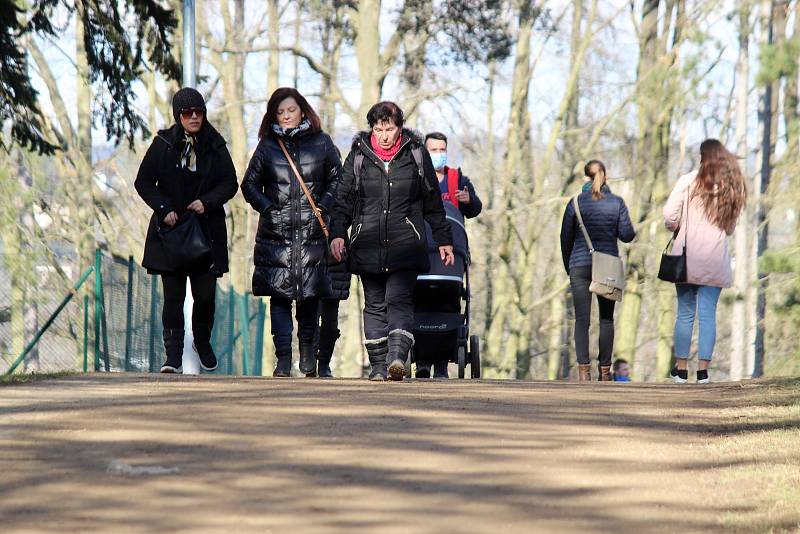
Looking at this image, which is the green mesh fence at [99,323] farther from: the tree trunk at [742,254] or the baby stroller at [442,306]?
the tree trunk at [742,254]

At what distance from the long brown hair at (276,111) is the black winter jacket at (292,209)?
0.18ft

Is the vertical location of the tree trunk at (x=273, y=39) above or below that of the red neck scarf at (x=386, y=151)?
above

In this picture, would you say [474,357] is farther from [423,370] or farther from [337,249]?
[337,249]

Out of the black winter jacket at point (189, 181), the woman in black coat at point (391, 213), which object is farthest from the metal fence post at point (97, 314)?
the woman in black coat at point (391, 213)

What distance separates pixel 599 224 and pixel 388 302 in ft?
11.9

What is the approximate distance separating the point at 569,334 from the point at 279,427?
1306 inches

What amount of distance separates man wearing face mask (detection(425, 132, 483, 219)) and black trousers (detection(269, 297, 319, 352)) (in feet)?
5.93

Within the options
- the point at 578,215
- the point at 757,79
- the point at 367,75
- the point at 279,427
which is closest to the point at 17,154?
the point at 367,75

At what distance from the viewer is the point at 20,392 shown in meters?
8.15

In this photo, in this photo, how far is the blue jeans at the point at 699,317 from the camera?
11742mm

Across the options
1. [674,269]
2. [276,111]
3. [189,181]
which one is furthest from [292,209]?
[674,269]

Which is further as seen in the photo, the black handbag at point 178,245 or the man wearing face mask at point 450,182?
the man wearing face mask at point 450,182

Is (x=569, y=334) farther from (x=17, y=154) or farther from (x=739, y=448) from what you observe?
(x=739, y=448)

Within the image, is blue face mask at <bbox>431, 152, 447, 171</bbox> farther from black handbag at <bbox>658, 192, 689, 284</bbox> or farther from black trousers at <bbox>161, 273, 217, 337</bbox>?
black trousers at <bbox>161, 273, 217, 337</bbox>
